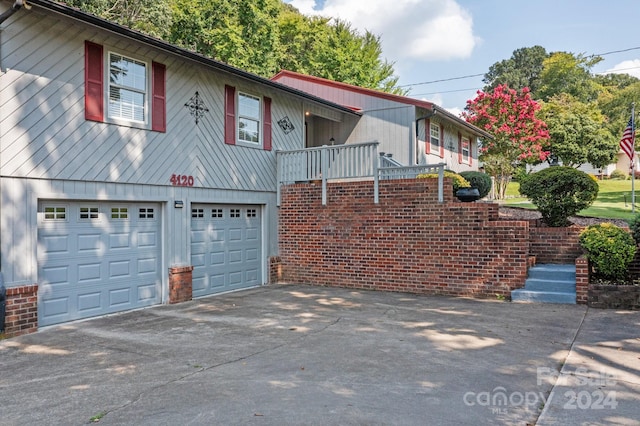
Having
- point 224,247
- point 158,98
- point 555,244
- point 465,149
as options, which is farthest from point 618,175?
point 158,98

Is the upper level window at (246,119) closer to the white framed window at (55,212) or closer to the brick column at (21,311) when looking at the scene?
the white framed window at (55,212)

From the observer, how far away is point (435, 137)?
53.1ft

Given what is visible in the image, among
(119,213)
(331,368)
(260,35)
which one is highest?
(260,35)

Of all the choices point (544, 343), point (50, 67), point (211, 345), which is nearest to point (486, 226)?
point (544, 343)

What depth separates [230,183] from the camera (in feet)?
32.8

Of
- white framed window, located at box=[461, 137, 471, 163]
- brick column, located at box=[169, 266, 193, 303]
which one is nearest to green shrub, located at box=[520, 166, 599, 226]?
brick column, located at box=[169, 266, 193, 303]

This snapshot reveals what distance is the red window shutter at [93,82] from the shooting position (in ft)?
23.8

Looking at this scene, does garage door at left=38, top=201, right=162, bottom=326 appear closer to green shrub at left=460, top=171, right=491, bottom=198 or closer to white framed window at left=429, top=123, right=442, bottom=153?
green shrub at left=460, top=171, right=491, bottom=198

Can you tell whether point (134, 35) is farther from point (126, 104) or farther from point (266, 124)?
point (266, 124)

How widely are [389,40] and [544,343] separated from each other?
30426 millimetres

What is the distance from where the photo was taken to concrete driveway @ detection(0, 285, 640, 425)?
367cm

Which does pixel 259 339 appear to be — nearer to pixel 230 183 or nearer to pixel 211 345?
pixel 211 345

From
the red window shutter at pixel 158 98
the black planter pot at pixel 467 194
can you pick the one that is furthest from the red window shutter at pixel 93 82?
the black planter pot at pixel 467 194

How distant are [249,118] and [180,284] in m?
4.10
